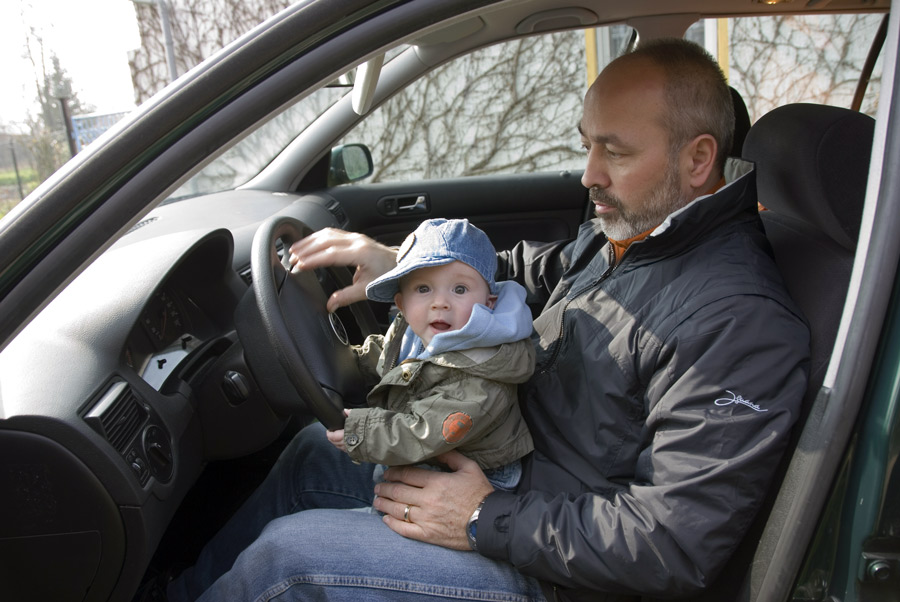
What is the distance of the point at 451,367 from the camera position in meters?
1.40

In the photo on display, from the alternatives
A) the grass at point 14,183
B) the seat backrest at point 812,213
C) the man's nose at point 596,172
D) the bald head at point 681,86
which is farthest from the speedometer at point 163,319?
the grass at point 14,183

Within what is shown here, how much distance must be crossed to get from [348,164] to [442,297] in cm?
194

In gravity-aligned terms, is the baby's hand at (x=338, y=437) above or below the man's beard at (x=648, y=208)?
below

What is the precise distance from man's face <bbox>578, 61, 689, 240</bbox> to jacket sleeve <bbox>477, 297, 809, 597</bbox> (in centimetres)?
39

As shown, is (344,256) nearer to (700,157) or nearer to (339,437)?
(339,437)

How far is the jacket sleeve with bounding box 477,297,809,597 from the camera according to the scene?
3.83ft

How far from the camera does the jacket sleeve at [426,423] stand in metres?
1.35

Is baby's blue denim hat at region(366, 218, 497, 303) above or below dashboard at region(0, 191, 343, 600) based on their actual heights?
above

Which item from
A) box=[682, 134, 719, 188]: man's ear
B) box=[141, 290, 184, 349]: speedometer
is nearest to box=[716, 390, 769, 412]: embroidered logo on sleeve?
box=[682, 134, 719, 188]: man's ear

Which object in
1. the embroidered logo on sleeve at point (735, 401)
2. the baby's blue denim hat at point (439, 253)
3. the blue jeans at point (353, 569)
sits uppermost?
the baby's blue denim hat at point (439, 253)

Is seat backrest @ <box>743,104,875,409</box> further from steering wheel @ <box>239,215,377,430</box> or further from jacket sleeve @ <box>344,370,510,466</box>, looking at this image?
steering wheel @ <box>239,215,377,430</box>

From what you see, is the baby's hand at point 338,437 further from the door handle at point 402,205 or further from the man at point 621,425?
the door handle at point 402,205

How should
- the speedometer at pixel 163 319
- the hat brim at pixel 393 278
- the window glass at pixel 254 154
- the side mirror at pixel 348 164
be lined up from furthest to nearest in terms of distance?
the side mirror at pixel 348 164, the window glass at pixel 254 154, the speedometer at pixel 163 319, the hat brim at pixel 393 278

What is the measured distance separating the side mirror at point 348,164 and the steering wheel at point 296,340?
4.50 feet
